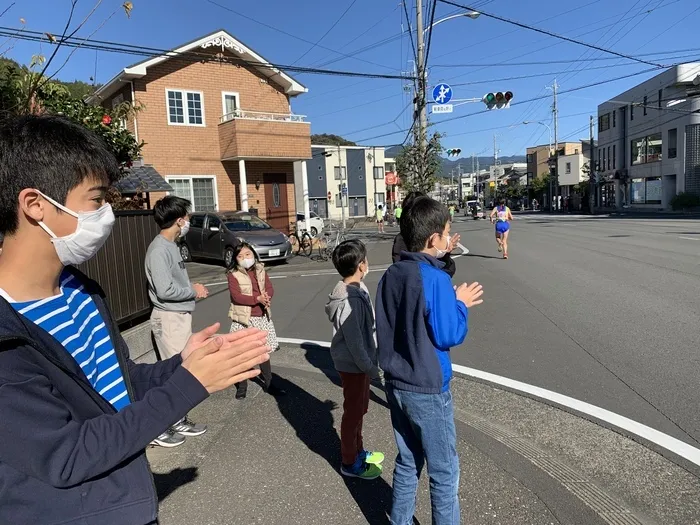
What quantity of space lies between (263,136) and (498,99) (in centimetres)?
973

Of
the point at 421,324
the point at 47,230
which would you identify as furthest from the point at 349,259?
the point at 47,230

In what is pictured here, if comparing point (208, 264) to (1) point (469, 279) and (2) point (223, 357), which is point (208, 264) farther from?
(2) point (223, 357)

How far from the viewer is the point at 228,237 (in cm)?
1513

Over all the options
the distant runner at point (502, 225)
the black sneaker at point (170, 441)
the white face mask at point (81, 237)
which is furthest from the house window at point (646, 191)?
the white face mask at point (81, 237)

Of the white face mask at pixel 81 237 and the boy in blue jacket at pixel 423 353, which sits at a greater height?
the white face mask at pixel 81 237

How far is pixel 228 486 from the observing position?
10.5 ft

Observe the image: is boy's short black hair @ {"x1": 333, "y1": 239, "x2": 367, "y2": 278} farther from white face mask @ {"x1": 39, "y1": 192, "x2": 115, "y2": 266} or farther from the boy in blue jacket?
white face mask @ {"x1": 39, "y1": 192, "x2": 115, "y2": 266}

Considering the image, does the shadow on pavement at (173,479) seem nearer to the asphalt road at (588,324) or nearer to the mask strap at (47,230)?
the mask strap at (47,230)

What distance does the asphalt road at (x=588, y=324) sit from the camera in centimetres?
450

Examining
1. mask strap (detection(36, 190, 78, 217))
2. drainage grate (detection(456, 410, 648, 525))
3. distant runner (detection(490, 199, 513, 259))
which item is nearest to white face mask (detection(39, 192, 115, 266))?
mask strap (detection(36, 190, 78, 217))

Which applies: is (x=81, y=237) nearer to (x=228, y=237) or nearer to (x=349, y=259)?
(x=349, y=259)

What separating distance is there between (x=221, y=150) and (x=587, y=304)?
16.6m

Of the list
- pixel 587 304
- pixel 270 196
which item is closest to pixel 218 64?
pixel 270 196

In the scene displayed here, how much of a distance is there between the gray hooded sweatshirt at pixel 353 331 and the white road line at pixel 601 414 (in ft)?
6.62
